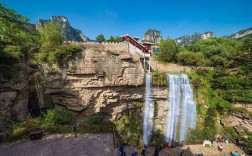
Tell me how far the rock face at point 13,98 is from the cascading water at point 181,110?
17.7 metres

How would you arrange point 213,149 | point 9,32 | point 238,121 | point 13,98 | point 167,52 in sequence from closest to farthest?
point 9,32 → point 13,98 → point 213,149 → point 238,121 → point 167,52

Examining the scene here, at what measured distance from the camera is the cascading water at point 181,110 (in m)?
20.6

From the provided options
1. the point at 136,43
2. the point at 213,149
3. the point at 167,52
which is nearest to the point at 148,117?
the point at 213,149

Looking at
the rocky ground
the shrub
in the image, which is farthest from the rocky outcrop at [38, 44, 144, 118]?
the shrub

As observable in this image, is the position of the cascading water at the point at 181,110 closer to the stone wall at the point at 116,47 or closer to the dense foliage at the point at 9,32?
the stone wall at the point at 116,47

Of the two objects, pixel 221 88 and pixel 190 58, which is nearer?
pixel 221 88

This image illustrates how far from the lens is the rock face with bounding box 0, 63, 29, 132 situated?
42.0 feet

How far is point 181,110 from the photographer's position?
2092 cm

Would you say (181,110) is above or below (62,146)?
below

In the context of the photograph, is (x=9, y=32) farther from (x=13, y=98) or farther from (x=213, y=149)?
(x=213, y=149)

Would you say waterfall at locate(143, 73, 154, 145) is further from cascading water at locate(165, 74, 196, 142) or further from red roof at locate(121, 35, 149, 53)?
red roof at locate(121, 35, 149, 53)

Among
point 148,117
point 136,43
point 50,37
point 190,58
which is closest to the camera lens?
point 50,37

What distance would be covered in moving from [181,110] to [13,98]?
1968cm

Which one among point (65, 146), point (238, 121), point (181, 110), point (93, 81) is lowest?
point (238, 121)
